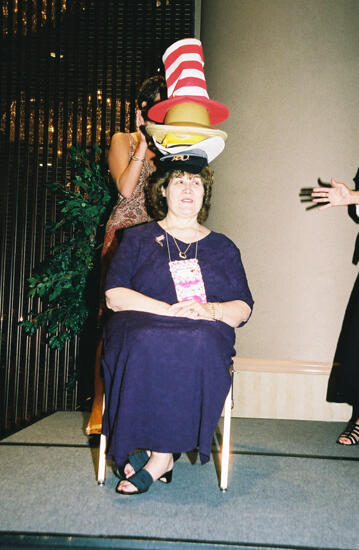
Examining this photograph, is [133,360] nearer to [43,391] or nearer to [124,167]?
[124,167]

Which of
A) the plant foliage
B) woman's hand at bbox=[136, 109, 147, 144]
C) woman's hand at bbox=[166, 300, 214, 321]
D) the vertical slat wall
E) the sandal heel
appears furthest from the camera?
the vertical slat wall

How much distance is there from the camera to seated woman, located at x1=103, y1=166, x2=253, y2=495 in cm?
165

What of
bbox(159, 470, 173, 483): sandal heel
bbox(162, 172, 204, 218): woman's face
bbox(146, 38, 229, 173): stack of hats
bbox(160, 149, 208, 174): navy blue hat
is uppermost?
bbox(146, 38, 229, 173): stack of hats

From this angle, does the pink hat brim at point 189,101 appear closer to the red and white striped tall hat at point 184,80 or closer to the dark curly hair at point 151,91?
the red and white striped tall hat at point 184,80

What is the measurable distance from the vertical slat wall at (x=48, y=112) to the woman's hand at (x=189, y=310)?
2.07m

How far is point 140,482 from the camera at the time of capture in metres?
1.71

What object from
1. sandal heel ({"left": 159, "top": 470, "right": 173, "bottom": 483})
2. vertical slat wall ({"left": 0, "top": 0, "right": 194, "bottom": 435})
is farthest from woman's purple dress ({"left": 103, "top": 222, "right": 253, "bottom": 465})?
vertical slat wall ({"left": 0, "top": 0, "right": 194, "bottom": 435})

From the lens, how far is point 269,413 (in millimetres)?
3168

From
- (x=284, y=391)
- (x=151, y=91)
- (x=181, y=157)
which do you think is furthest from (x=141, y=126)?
(x=284, y=391)

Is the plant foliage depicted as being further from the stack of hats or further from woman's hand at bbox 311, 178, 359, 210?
woman's hand at bbox 311, 178, 359, 210

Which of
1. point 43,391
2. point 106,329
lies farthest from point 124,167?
point 43,391

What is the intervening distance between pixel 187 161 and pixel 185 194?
0.46 feet

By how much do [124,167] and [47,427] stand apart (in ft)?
5.32

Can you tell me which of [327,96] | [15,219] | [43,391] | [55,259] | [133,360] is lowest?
[43,391]
